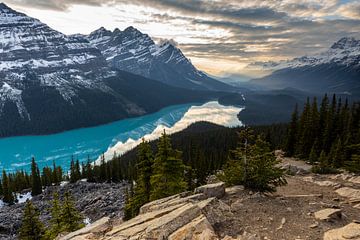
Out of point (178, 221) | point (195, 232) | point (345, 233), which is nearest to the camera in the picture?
point (345, 233)

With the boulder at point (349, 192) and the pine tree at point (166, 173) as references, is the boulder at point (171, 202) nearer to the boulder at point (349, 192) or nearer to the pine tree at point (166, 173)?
the pine tree at point (166, 173)

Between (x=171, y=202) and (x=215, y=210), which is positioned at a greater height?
(x=215, y=210)

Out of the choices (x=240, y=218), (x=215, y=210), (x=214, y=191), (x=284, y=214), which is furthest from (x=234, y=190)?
(x=284, y=214)

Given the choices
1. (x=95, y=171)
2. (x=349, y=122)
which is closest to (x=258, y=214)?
(x=349, y=122)

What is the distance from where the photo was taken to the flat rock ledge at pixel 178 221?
12820 mm

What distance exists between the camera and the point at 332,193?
19656mm

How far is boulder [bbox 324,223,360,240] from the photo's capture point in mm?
11680

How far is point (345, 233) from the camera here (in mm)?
12047

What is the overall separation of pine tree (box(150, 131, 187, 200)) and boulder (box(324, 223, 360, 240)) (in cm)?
1635

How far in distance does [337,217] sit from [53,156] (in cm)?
19253

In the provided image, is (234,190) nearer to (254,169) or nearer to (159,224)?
(254,169)

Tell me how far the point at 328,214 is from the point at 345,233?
7.52 feet

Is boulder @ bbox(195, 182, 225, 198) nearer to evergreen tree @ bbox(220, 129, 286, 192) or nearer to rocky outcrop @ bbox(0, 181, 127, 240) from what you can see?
evergreen tree @ bbox(220, 129, 286, 192)

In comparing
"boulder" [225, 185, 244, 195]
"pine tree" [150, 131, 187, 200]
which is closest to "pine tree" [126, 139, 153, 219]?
"pine tree" [150, 131, 187, 200]
